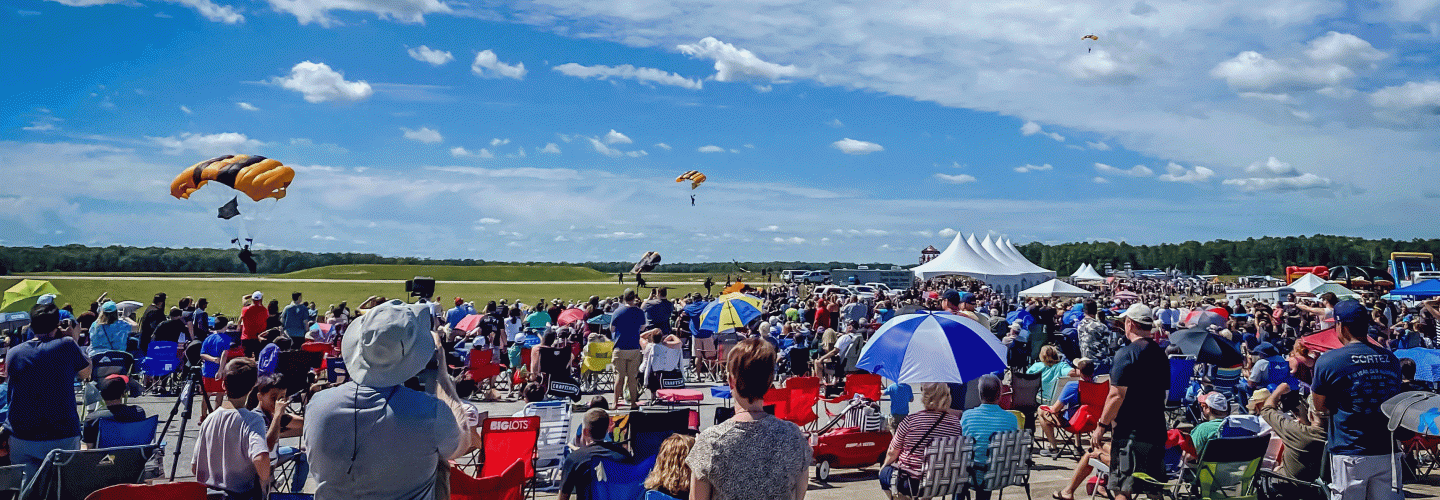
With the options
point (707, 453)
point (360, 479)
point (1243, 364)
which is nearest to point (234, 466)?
point (360, 479)

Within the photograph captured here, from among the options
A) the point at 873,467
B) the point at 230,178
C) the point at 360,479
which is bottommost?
the point at 873,467

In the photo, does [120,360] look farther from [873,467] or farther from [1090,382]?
[1090,382]

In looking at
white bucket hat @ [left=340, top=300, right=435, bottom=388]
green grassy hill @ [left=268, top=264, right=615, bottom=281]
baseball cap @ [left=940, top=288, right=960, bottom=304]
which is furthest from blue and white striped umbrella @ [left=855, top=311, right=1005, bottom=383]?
green grassy hill @ [left=268, top=264, right=615, bottom=281]

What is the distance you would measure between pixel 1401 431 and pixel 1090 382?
11.4ft

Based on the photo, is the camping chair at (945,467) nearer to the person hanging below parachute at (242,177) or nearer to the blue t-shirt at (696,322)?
the blue t-shirt at (696,322)

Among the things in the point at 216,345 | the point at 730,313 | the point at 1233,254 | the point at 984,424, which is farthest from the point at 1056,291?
the point at 1233,254

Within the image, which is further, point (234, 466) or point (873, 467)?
point (873, 467)

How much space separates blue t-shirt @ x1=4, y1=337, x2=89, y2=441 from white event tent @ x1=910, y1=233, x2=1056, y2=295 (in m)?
35.9

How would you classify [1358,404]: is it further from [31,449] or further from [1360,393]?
[31,449]

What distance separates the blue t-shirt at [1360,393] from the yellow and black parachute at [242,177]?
20.6 metres

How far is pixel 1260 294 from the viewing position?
A: 36.5 m

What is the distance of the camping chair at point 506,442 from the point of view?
549 cm

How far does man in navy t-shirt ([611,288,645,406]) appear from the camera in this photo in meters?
10.4

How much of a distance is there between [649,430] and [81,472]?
2.95 m
